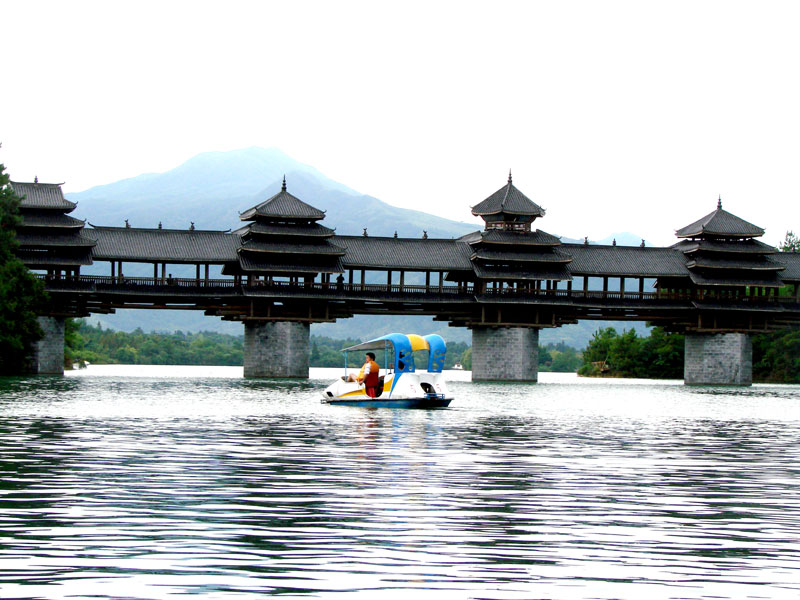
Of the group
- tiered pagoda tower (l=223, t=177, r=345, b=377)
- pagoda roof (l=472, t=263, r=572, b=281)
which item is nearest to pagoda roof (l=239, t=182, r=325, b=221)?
tiered pagoda tower (l=223, t=177, r=345, b=377)

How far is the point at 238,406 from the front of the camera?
35969mm

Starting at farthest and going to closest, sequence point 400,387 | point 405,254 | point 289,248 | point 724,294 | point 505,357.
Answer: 1. point 724,294
2. point 405,254
3. point 505,357
4. point 289,248
5. point 400,387

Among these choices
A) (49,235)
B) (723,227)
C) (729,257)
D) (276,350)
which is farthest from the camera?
(723,227)

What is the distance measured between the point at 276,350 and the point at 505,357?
585 inches

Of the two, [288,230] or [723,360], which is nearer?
[288,230]

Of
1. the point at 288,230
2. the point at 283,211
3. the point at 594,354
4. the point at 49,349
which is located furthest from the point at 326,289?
the point at 594,354

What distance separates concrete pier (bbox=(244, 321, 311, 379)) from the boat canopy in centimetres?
3206

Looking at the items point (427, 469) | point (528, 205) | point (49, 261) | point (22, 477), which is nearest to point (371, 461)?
point (427, 469)

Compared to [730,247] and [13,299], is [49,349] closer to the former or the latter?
[13,299]

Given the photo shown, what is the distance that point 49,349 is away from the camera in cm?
6831

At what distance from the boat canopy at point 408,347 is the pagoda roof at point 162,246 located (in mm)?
34108

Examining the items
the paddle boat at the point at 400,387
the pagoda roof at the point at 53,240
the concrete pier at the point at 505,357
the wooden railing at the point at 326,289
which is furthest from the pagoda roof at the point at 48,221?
the paddle boat at the point at 400,387

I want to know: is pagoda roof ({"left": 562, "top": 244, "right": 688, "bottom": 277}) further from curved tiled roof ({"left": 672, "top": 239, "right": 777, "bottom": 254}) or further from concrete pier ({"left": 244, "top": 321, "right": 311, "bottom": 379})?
concrete pier ({"left": 244, "top": 321, "right": 311, "bottom": 379})

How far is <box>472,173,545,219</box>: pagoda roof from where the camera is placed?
7712 cm
